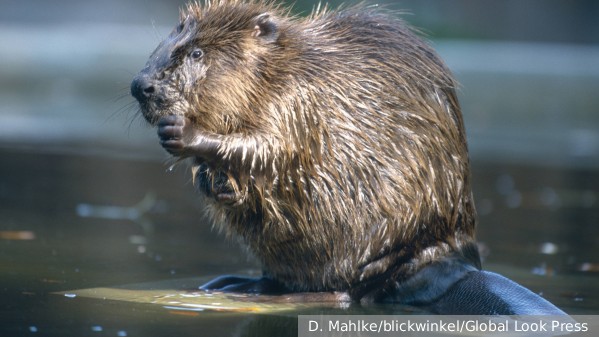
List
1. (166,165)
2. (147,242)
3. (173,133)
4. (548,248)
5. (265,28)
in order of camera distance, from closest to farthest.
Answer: (173,133) → (265,28) → (147,242) → (548,248) → (166,165)

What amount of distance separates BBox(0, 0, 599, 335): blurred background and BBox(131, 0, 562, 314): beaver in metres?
0.23

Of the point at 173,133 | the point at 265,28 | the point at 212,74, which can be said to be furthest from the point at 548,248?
the point at 173,133

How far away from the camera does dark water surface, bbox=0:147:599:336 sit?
2.89 meters

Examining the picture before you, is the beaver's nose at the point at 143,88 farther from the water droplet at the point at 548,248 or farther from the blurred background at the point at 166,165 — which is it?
the water droplet at the point at 548,248

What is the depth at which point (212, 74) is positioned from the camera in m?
3.39

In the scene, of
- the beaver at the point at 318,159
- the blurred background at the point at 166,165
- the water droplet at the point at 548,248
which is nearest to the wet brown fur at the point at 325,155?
the beaver at the point at 318,159

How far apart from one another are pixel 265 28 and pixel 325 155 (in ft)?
1.50

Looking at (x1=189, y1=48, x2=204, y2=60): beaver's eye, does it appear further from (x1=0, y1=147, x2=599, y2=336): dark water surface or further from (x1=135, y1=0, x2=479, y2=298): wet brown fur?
(x1=0, y1=147, x2=599, y2=336): dark water surface

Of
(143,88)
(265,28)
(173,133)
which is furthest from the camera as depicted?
(265,28)

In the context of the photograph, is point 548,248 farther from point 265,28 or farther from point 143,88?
point 143,88

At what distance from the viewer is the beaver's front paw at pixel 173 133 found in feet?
10.5

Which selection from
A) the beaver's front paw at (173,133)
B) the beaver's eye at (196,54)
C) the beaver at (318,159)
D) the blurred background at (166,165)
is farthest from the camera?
the blurred background at (166,165)

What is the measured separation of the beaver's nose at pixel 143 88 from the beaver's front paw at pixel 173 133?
137 mm

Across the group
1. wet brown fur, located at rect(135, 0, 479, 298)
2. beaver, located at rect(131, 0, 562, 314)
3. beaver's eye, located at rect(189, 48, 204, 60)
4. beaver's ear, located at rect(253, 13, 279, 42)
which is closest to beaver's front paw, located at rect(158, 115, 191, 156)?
beaver, located at rect(131, 0, 562, 314)
